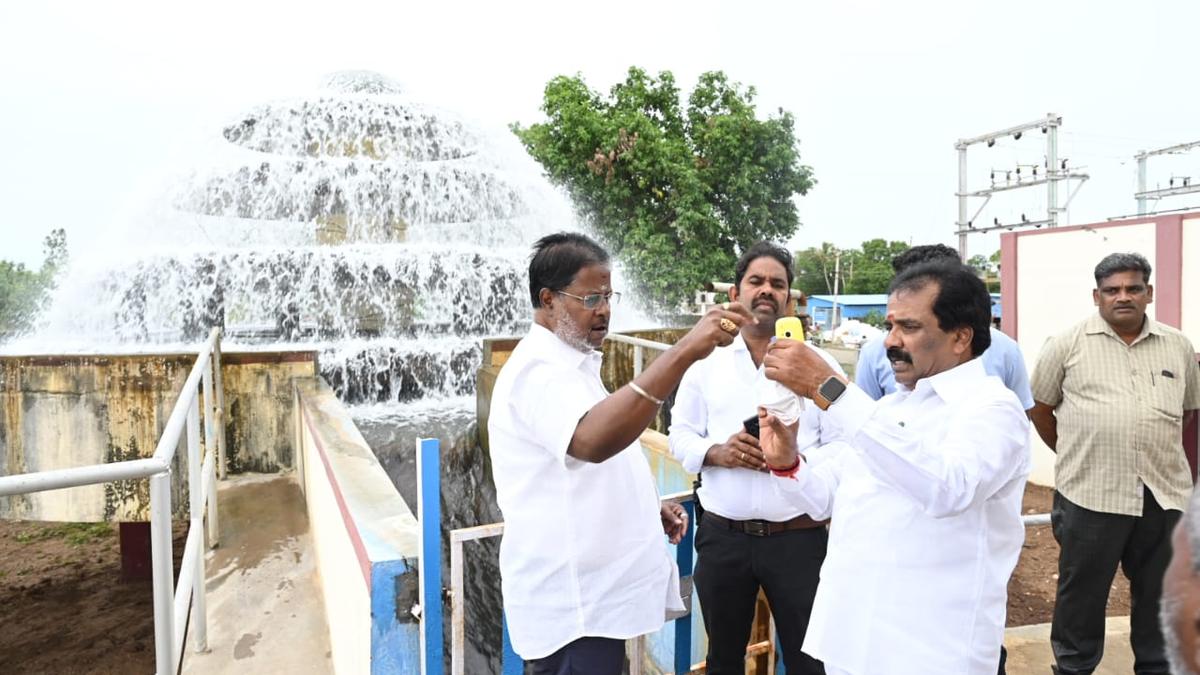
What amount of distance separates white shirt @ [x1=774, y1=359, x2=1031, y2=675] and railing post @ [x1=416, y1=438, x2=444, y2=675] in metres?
1.03

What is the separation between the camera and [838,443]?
2.44 meters

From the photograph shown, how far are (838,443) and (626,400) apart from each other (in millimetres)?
1099

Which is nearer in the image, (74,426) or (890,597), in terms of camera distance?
(890,597)

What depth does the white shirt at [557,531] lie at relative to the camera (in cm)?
180

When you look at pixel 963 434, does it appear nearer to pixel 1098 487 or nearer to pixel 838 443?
pixel 838 443

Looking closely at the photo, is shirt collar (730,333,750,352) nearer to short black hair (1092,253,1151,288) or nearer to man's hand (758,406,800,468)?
man's hand (758,406,800,468)

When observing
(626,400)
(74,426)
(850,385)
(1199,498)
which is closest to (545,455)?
(626,400)

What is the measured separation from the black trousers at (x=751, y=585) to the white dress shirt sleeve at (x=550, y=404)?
903 mm

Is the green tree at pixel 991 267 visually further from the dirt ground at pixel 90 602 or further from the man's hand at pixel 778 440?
the man's hand at pixel 778 440

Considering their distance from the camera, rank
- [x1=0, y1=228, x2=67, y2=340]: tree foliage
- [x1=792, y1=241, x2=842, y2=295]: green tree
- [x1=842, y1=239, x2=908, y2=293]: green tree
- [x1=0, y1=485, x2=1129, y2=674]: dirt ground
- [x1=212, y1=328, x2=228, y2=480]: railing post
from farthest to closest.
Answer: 1. [x1=792, y1=241, x2=842, y2=295]: green tree
2. [x1=842, y1=239, x2=908, y2=293]: green tree
3. [x1=0, y1=228, x2=67, y2=340]: tree foliage
4. [x1=0, y1=485, x2=1129, y2=674]: dirt ground
5. [x1=212, y1=328, x2=228, y2=480]: railing post

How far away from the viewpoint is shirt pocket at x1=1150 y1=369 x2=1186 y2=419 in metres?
3.08

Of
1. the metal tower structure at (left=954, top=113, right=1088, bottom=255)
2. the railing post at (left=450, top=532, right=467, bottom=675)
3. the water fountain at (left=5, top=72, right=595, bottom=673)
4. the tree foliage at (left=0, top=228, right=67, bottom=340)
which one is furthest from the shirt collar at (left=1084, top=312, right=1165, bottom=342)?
the tree foliage at (left=0, top=228, right=67, bottom=340)

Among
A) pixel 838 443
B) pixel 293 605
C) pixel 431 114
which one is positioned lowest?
pixel 293 605

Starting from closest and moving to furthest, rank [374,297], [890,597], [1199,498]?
[1199,498] → [890,597] → [374,297]
